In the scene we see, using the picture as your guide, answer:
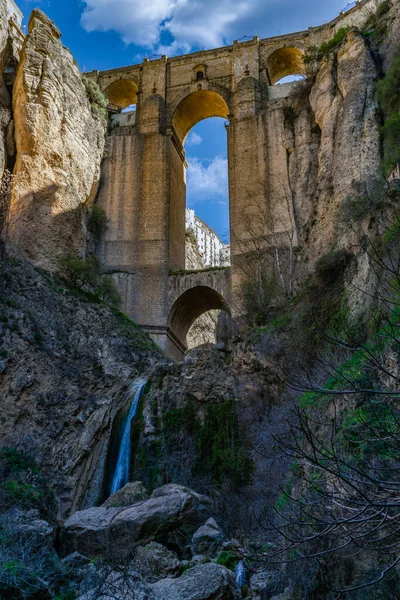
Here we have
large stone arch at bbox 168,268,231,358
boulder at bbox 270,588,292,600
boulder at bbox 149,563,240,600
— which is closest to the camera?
boulder at bbox 149,563,240,600

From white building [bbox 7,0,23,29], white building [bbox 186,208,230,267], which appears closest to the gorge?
white building [bbox 7,0,23,29]

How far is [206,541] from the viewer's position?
8.24m

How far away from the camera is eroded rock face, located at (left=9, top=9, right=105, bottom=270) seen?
59.5ft

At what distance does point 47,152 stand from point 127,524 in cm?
1445

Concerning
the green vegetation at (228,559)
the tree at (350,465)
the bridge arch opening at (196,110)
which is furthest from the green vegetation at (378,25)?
the green vegetation at (228,559)

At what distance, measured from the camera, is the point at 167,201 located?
2280 centimetres

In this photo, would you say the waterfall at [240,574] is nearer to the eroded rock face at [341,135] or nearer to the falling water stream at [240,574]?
the falling water stream at [240,574]

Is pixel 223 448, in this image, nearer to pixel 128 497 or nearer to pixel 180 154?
pixel 128 497

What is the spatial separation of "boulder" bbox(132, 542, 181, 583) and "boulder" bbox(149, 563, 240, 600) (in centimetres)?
92

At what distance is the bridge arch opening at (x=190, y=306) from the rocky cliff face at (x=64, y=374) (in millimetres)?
4209

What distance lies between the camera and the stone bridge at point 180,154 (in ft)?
70.0

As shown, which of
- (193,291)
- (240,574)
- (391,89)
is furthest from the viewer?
(193,291)

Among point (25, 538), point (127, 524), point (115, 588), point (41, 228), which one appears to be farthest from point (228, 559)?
point (41, 228)

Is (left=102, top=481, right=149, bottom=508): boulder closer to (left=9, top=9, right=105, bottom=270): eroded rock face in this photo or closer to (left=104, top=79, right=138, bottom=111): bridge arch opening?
(left=9, top=9, right=105, bottom=270): eroded rock face
